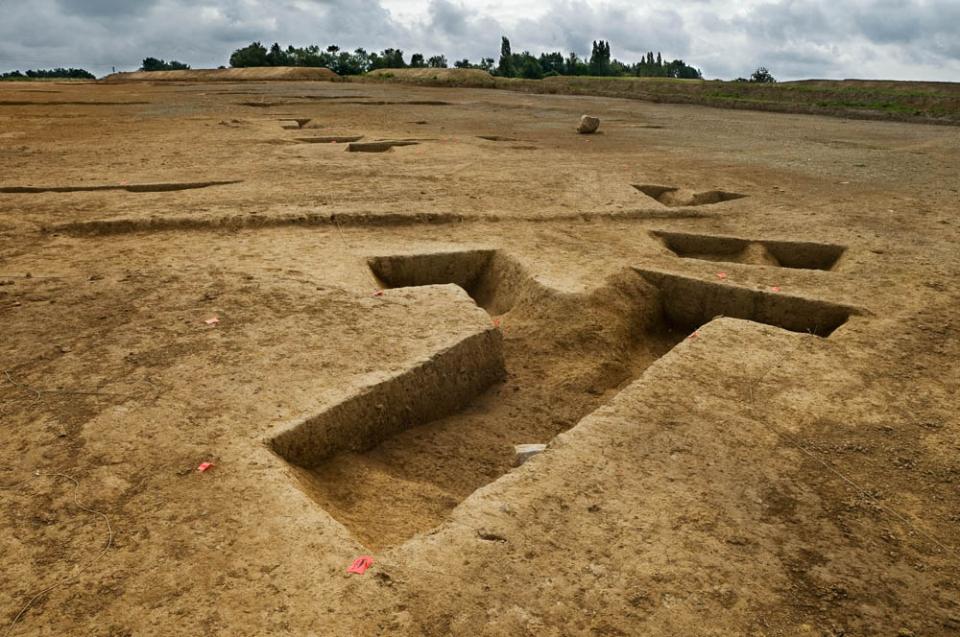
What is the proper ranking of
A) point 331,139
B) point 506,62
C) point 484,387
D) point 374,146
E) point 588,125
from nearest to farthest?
1. point 484,387
2. point 374,146
3. point 331,139
4. point 588,125
5. point 506,62

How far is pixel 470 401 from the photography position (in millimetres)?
3387

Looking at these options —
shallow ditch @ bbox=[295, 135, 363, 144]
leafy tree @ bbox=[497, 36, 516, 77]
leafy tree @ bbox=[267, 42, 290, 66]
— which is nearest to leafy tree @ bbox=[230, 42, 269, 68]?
leafy tree @ bbox=[267, 42, 290, 66]

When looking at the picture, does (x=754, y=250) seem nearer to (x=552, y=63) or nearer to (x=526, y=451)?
(x=526, y=451)

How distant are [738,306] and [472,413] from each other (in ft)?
5.94

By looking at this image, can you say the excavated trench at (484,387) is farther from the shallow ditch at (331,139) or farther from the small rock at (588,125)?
the small rock at (588,125)

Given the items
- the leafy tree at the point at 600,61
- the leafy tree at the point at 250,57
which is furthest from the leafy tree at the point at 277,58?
the leafy tree at the point at 600,61

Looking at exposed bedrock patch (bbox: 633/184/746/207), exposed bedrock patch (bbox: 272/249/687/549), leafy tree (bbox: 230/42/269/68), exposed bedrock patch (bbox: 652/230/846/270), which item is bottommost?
exposed bedrock patch (bbox: 272/249/687/549)

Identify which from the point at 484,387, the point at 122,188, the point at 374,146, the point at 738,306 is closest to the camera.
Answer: the point at 484,387

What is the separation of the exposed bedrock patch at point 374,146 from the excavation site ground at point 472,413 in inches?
116

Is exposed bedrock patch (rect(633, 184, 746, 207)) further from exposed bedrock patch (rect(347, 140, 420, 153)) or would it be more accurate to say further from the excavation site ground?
exposed bedrock patch (rect(347, 140, 420, 153))

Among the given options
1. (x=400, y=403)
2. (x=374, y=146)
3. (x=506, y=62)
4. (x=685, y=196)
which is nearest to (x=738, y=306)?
(x=400, y=403)

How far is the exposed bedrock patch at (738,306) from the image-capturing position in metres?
3.84

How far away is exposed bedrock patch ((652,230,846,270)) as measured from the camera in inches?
195

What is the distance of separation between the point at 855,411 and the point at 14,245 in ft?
16.6
